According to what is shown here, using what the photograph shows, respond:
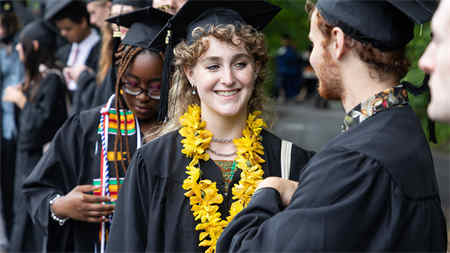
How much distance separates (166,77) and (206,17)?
38 centimetres

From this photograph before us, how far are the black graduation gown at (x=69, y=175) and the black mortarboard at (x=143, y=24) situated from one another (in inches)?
20.7

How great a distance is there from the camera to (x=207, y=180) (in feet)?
9.07

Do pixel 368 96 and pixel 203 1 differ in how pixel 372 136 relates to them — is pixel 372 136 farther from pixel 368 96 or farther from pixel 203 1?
pixel 203 1

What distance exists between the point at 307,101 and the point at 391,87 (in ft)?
69.3

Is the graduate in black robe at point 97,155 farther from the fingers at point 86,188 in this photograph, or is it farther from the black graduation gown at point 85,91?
the black graduation gown at point 85,91

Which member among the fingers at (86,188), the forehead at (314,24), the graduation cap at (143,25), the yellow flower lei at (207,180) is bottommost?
the fingers at (86,188)

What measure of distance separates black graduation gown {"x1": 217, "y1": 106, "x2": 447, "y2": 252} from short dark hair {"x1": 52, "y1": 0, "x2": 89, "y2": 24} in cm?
484

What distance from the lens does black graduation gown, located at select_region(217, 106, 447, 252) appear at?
6.07 ft

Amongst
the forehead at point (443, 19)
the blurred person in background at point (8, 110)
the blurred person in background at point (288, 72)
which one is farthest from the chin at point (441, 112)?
the blurred person in background at point (288, 72)

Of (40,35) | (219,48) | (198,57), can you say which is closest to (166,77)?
(198,57)

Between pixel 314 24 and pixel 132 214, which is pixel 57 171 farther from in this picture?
pixel 314 24

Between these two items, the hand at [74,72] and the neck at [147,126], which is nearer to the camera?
the neck at [147,126]

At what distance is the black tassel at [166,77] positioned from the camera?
300 cm

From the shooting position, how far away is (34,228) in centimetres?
505
